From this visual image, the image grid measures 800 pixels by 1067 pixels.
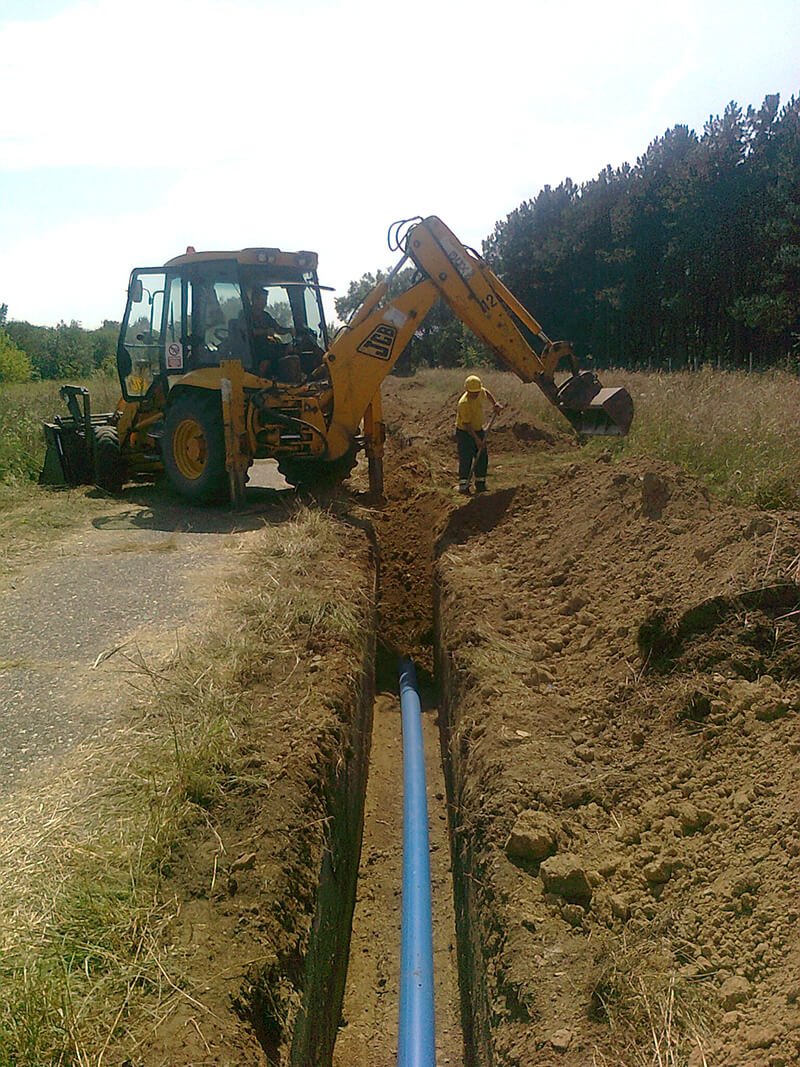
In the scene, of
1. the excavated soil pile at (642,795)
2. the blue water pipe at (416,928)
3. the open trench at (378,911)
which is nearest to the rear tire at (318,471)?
the open trench at (378,911)

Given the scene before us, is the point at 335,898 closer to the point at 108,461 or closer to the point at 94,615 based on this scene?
the point at 94,615

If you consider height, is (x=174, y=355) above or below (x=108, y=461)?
above

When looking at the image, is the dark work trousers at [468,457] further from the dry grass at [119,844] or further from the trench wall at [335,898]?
the dry grass at [119,844]

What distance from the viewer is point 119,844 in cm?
363

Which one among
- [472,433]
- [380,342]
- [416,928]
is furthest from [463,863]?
[472,433]

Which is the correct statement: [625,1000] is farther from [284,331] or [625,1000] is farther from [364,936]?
[284,331]

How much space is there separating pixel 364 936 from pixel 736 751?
8.11 feet

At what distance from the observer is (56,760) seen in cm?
451

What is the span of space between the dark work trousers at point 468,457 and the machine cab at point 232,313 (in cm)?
208

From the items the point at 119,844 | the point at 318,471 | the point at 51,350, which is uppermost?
the point at 51,350

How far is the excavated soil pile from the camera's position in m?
3.12

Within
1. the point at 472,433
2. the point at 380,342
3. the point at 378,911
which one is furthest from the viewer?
the point at 472,433

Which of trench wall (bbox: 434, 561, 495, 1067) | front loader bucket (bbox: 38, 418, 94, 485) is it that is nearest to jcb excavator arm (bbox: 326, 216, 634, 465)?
trench wall (bbox: 434, 561, 495, 1067)

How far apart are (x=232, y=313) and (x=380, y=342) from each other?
1943mm
